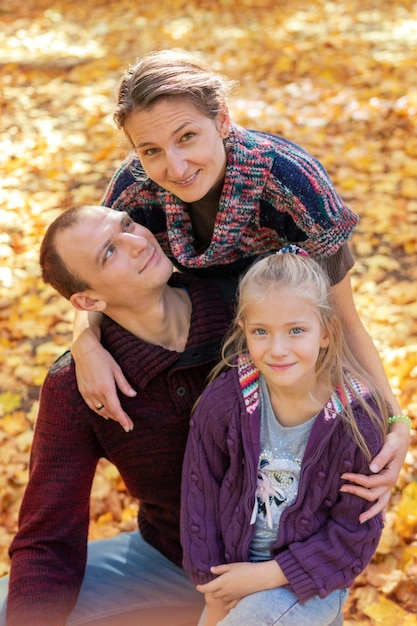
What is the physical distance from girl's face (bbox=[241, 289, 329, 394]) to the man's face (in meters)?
0.34

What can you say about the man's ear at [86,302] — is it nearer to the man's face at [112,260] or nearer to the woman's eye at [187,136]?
the man's face at [112,260]

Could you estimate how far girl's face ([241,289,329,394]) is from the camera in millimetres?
1847

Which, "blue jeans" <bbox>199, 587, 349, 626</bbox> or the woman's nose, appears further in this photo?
the woman's nose

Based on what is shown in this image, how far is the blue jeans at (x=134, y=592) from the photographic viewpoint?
2281 mm

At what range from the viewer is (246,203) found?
214 cm

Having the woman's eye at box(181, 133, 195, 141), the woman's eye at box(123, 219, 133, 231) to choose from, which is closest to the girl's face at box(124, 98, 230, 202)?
the woman's eye at box(181, 133, 195, 141)

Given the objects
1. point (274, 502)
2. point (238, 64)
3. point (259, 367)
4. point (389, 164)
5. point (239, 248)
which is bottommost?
point (274, 502)

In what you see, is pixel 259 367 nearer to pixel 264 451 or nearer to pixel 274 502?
pixel 264 451

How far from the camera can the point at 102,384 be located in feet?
6.63

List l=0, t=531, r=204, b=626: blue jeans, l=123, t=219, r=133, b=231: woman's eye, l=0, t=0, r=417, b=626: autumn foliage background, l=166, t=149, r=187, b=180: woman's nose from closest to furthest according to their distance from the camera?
l=166, t=149, r=187, b=180: woman's nose → l=123, t=219, r=133, b=231: woman's eye → l=0, t=531, r=204, b=626: blue jeans → l=0, t=0, r=417, b=626: autumn foliage background

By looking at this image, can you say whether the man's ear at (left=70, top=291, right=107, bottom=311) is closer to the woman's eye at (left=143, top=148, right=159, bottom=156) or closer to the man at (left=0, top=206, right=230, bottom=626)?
the man at (left=0, top=206, right=230, bottom=626)

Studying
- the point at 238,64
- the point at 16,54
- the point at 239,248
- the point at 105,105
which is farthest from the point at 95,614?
the point at 16,54

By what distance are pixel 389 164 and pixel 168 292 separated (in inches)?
125

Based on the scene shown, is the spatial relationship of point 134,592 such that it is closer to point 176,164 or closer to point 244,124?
point 176,164
